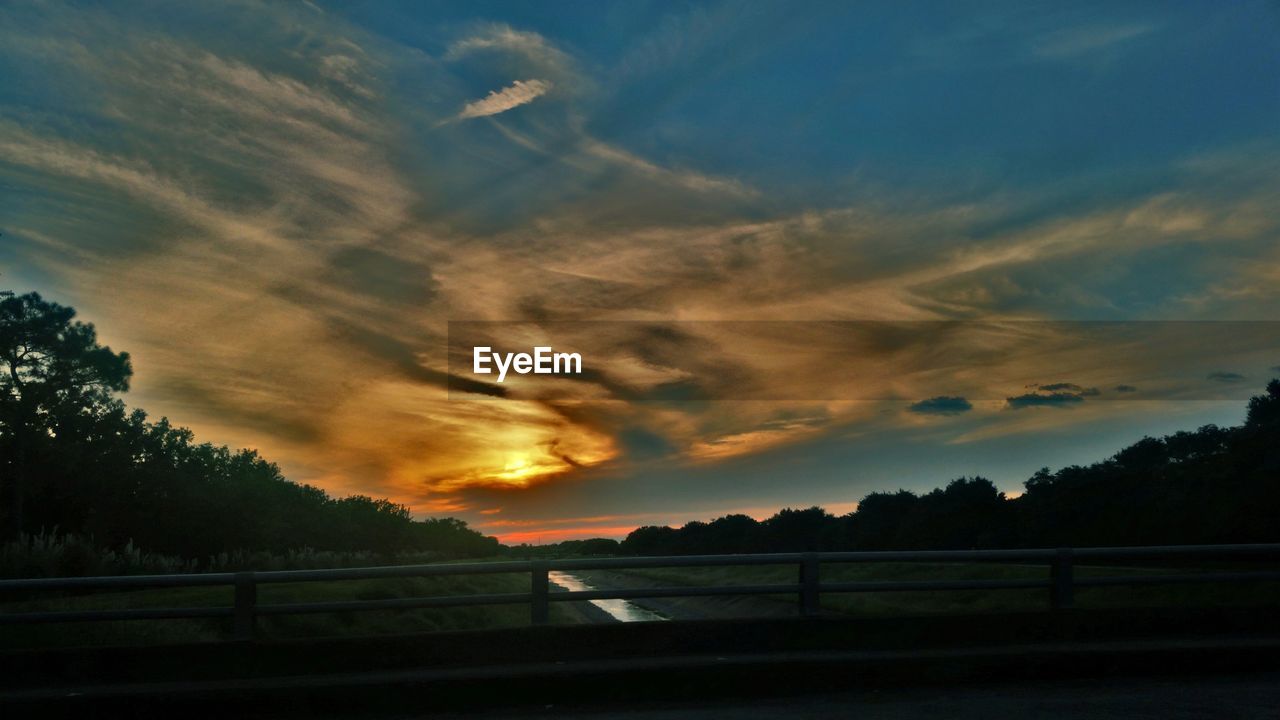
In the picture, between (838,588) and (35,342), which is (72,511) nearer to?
(35,342)

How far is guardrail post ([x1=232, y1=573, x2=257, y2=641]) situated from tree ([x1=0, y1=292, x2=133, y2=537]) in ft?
169

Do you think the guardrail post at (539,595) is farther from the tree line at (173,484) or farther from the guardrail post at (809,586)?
the tree line at (173,484)

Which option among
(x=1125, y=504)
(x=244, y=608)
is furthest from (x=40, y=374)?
(x=1125, y=504)

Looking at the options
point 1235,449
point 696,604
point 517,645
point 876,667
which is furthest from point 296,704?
point 696,604

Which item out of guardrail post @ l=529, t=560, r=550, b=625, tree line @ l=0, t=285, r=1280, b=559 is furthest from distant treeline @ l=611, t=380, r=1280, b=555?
guardrail post @ l=529, t=560, r=550, b=625

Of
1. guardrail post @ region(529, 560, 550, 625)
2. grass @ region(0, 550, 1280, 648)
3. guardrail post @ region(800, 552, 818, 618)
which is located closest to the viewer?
guardrail post @ region(529, 560, 550, 625)

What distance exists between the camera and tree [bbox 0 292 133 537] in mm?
54031

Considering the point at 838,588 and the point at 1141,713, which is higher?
the point at 838,588

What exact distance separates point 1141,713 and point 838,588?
3538 millimetres

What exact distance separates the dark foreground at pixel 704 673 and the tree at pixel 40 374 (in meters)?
51.9

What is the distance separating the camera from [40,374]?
188 ft

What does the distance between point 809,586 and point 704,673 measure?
2.03m

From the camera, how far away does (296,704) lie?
9.17m

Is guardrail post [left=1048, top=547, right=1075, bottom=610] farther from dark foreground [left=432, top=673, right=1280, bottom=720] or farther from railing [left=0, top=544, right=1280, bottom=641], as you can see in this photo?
dark foreground [left=432, top=673, right=1280, bottom=720]
